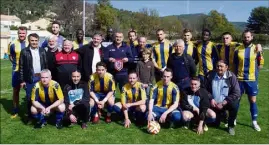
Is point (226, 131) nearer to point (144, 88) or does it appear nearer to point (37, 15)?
point (144, 88)

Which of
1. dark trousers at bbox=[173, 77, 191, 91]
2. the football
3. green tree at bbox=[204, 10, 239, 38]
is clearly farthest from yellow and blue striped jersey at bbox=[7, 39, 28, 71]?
green tree at bbox=[204, 10, 239, 38]

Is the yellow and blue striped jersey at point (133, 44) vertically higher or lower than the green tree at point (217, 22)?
lower

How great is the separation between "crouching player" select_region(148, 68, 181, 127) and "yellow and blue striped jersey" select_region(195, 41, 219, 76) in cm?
107

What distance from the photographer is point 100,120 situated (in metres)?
6.55

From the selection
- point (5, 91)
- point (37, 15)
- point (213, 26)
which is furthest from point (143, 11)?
point (37, 15)

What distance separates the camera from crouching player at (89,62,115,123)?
6219mm

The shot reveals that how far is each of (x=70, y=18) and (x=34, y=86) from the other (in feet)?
169

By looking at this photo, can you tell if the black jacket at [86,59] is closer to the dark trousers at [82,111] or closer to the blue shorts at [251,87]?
the dark trousers at [82,111]

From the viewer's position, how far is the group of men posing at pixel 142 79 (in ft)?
18.9

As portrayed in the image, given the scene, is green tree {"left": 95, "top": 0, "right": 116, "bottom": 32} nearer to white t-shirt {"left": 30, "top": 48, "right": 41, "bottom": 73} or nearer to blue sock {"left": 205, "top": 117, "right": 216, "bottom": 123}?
white t-shirt {"left": 30, "top": 48, "right": 41, "bottom": 73}

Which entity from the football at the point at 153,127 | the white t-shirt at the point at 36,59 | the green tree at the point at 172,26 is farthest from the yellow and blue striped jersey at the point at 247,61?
the green tree at the point at 172,26

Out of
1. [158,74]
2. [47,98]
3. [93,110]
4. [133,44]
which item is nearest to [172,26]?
[133,44]

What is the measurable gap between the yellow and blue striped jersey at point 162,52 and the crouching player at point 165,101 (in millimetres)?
949

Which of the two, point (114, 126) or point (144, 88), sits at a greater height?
point (144, 88)
